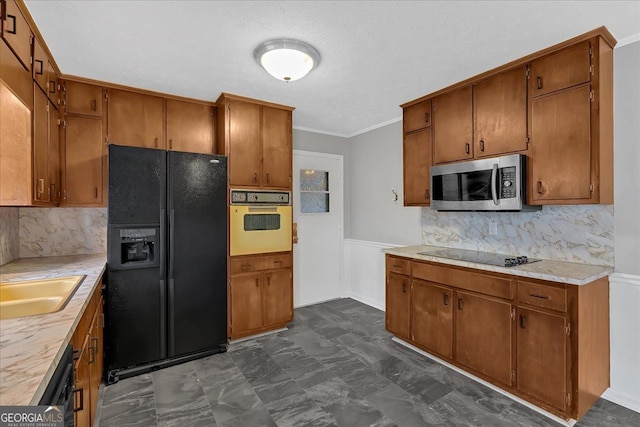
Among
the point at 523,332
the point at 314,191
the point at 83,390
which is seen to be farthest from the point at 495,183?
the point at 83,390

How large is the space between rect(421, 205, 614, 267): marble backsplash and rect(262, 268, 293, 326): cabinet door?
6.12 feet

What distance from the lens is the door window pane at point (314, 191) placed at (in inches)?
177

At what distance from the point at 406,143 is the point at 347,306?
239 cm

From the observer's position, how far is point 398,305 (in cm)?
324

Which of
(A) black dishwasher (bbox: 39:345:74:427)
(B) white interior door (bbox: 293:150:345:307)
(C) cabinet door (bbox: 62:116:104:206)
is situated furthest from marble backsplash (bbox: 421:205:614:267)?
(C) cabinet door (bbox: 62:116:104:206)

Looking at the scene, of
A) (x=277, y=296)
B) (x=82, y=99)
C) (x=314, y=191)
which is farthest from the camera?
(x=314, y=191)

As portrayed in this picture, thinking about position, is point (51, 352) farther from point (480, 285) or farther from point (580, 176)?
point (580, 176)

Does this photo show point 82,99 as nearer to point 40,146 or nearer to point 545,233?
point 40,146

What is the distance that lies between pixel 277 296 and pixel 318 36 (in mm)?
2623

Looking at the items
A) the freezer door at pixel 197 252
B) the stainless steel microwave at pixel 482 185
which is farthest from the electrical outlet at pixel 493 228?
the freezer door at pixel 197 252

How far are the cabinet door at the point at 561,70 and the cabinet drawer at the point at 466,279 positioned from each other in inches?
58.1

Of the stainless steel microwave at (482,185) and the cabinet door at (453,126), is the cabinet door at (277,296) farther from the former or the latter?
the cabinet door at (453,126)

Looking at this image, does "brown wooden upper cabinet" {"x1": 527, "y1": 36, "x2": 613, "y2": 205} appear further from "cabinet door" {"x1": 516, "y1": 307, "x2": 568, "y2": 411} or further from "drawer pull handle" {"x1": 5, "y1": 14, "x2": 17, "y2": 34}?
"drawer pull handle" {"x1": 5, "y1": 14, "x2": 17, "y2": 34}

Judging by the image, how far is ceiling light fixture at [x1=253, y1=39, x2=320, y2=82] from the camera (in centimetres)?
222
